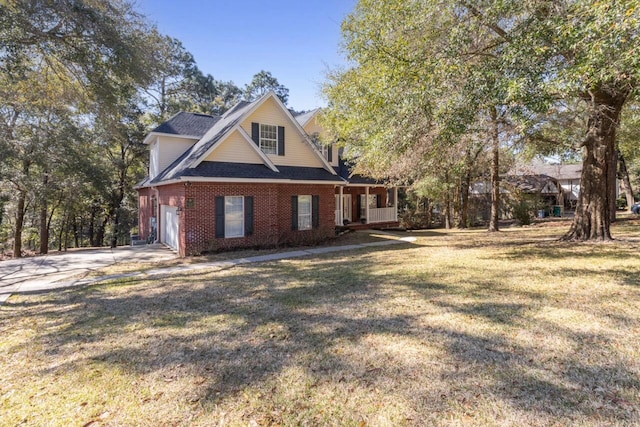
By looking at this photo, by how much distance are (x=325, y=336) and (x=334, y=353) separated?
1.77 ft

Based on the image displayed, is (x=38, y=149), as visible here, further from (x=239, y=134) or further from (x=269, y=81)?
(x=269, y=81)

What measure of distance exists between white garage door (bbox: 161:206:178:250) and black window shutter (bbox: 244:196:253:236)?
2776mm

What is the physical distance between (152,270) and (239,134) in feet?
20.9

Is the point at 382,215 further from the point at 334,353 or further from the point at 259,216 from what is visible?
the point at 334,353

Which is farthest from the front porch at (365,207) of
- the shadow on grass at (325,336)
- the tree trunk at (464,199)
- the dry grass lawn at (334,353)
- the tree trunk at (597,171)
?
the dry grass lawn at (334,353)

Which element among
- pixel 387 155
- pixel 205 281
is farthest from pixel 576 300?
pixel 205 281

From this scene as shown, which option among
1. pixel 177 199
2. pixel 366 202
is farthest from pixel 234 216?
pixel 366 202

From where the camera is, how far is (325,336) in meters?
4.69

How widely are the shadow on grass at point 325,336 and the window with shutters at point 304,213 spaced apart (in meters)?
7.05

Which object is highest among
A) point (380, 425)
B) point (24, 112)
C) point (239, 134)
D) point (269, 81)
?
point (269, 81)

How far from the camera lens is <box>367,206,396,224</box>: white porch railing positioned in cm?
2109

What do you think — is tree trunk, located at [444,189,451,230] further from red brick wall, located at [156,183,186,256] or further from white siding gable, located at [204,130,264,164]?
red brick wall, located at [156,183,186,256]

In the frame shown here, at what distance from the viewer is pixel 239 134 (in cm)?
1351

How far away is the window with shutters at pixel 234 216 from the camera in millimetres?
12991
